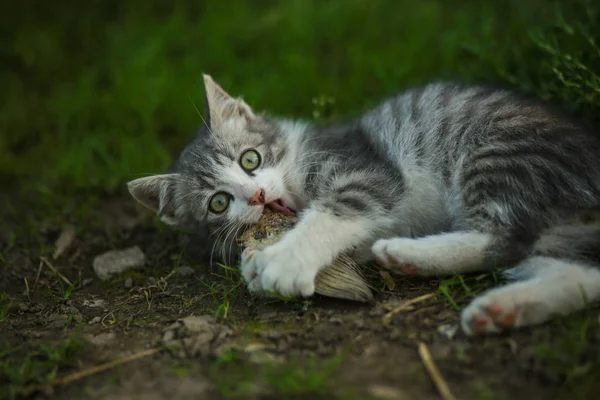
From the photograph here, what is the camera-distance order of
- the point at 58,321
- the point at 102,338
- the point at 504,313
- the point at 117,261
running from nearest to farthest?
the point at 504,313
the point at 102,338
the point at 58,321
the point at 117,261

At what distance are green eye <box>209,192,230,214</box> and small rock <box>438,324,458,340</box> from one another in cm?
129

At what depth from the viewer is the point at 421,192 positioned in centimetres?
308

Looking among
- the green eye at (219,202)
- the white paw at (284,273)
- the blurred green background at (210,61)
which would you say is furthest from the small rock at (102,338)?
the blurred green background at (210,61)

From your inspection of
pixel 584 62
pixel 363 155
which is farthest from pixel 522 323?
pixel 584 62

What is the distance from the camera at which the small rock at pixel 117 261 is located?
3367 millimetres

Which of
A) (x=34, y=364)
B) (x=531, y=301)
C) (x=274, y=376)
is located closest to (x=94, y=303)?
(x=34, y=364)

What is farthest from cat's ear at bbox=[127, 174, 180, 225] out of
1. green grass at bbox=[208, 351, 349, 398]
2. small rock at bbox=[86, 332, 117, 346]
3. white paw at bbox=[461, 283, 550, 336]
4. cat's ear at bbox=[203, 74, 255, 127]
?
white paw at bbox=[461, 283, 550, 336]

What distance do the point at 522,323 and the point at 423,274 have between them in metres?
0.54

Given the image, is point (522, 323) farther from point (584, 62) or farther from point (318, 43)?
point (318, 43)

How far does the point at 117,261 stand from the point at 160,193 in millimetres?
502

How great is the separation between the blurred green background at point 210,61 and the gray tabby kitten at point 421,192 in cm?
97

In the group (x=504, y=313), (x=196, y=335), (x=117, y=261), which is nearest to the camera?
(x=504, y=313)

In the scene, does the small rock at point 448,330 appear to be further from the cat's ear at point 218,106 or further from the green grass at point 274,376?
the cat's ear at point 218,106

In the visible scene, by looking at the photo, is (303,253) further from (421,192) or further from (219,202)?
(421,192)
